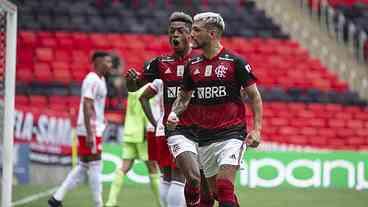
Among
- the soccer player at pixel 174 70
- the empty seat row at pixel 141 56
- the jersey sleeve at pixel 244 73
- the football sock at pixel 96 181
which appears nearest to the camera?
the jersey sleeve at pixel 244 73

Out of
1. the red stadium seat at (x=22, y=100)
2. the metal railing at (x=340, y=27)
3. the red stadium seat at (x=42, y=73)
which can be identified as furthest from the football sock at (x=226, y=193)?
the metal railing at (x=340, y=27)

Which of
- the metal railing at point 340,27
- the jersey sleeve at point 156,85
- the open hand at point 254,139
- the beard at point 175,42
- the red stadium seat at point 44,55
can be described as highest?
the metal railing at point 340,27

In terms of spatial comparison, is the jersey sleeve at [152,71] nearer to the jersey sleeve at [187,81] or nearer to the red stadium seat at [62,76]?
the jersey sleeve at [187,81]

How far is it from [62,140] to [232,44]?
9424 mm

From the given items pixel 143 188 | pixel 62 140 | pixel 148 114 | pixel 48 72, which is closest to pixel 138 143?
pixel 148 114

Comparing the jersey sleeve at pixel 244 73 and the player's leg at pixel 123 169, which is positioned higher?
the jersey sleeve at pixel 244 73

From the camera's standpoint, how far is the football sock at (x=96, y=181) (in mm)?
12047

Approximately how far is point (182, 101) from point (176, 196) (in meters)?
1.31

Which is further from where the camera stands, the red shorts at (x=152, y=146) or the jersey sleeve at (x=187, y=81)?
the red shorts at (x=152, y=146)

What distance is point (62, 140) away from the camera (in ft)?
61.3

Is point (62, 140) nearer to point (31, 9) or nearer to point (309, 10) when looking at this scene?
point (31, 9)

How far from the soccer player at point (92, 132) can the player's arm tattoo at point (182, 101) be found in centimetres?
310

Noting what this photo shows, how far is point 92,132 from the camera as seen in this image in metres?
12.0

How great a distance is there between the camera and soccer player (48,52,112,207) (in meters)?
12.0
